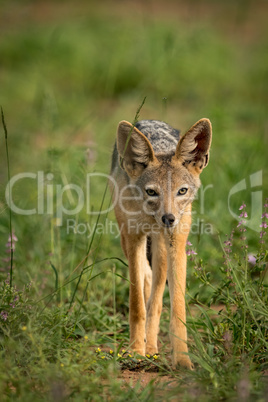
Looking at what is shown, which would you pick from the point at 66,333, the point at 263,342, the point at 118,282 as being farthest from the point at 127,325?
the point at 263,342

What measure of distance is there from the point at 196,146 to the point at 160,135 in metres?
0.67

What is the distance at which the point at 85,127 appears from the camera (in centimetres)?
962

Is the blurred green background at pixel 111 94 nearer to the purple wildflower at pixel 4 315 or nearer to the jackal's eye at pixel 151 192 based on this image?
the jackal's eye at pixel 151 192

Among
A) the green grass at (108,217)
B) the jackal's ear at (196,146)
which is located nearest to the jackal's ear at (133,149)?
the jackal's ear at (196,146)

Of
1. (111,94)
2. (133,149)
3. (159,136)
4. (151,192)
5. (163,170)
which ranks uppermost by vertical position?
(111,94)

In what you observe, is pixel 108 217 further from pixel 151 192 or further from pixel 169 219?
pixel 169 219

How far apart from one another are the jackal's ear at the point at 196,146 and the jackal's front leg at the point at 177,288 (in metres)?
0.59

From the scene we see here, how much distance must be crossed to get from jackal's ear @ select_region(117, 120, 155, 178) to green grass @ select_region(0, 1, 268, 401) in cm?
35

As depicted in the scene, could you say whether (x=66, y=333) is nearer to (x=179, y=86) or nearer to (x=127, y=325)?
(x=127, y=325)

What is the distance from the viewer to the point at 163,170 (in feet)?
13.5

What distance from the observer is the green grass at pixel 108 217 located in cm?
320

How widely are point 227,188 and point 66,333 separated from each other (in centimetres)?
308

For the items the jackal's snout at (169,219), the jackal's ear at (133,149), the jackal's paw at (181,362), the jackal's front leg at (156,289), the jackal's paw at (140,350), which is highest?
the jackal's ear at (133,149)

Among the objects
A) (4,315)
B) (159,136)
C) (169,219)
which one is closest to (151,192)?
(169,219)
